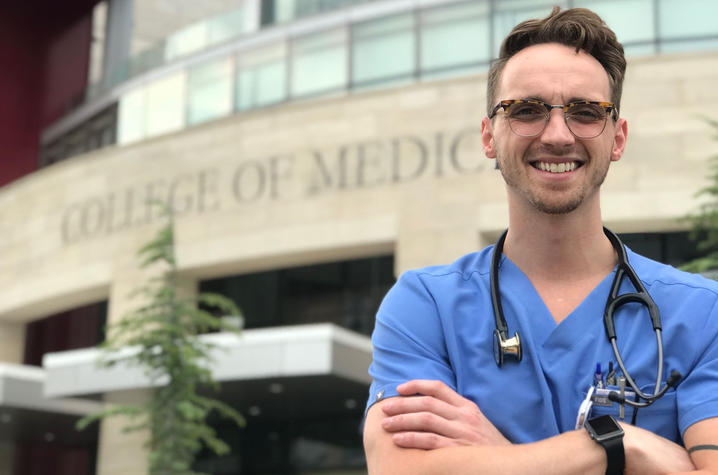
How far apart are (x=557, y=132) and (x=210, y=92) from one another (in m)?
23.4

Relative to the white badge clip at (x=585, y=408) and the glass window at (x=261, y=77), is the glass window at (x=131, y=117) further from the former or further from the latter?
the white badge clip at (x=585, y=408)

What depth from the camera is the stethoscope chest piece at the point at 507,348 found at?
2.45 meters

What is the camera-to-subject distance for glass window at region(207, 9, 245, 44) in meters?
26.0

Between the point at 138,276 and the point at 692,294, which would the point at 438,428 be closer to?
the point at 692,294

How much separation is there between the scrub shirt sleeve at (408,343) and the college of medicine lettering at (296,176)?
17.8 meters

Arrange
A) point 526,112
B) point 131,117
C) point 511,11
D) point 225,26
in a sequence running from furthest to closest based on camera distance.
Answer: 1. point 131,117
2. point 225,26
3. point 511,11
4. point 526,112

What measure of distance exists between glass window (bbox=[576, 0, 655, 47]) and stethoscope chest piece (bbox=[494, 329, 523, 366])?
19.7 metres

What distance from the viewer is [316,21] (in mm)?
24031

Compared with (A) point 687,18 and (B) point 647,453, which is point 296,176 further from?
(B) point 647,453

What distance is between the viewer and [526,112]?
2.56m

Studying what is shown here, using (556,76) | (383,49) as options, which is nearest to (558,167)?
(556,76)

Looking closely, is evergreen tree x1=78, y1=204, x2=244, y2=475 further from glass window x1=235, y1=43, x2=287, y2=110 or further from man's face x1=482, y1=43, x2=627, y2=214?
man's face x1=482, y1=43, x2=627, y2=214

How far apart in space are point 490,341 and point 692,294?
510 millimetres

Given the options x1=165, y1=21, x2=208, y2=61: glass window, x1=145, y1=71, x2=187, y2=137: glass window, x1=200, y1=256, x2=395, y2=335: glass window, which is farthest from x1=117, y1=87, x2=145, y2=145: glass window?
x1=200, y1=256, x2=395, y2=335: glass window
